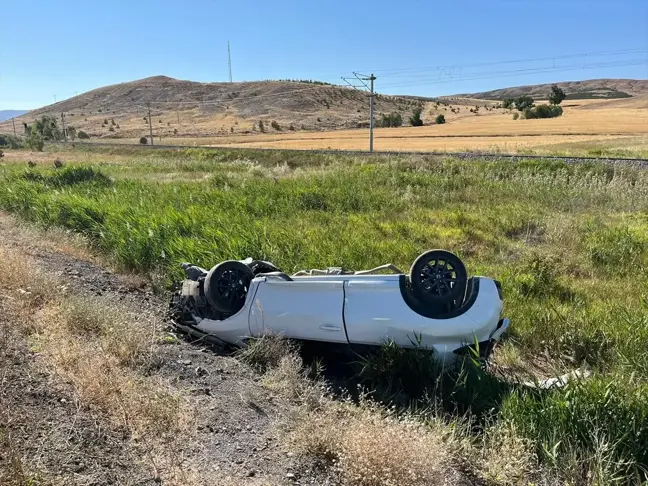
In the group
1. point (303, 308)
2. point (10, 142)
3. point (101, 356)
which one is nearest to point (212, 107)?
point (10, 142)

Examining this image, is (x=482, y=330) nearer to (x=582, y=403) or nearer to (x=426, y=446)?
(x=582, y=403)

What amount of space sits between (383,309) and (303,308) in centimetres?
84

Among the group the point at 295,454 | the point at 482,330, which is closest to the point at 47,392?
the point at 295,454

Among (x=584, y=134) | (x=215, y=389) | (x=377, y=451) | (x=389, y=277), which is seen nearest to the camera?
(x=377, y=451)

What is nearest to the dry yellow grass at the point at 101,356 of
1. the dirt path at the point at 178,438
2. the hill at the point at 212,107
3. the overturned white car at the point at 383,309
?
the dirt path at the point at 178,438

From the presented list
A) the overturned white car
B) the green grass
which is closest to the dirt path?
the overturned white car

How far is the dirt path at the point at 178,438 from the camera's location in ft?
9.93

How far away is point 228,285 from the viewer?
228 inches

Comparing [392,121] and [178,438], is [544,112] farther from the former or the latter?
[178,438]

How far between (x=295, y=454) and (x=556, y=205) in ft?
41.8

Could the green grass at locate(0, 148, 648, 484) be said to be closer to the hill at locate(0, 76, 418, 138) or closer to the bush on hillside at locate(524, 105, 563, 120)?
the hill at locate(0, 76, 418, 138)

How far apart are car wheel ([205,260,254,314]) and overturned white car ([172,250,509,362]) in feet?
0.13

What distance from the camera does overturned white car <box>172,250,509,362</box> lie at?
4.75 metres

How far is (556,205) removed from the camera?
14.0m
